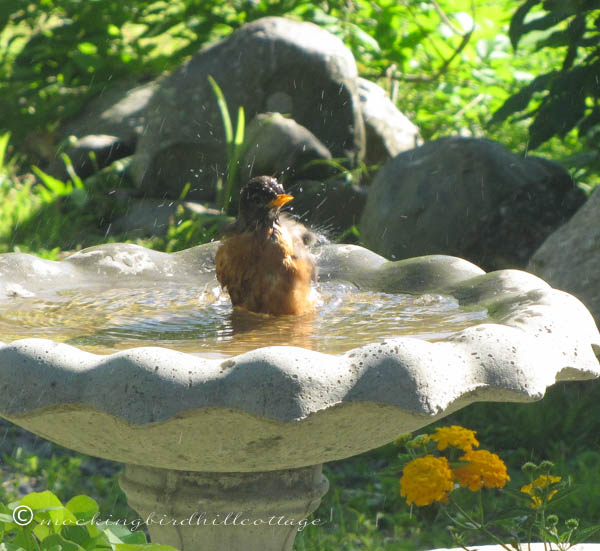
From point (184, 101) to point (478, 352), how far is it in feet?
22.1

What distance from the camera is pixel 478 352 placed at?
2.32m

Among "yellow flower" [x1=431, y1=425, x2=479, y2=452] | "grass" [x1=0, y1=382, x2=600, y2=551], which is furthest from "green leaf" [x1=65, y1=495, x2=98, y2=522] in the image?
"grass" [x1=0, y1=382, x2=600, y2=551]

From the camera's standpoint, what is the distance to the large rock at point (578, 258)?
5203 millimetres

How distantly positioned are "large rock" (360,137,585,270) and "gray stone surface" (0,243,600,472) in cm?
366

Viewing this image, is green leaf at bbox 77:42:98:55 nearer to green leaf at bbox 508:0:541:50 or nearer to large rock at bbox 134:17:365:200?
large rock at bbox 134:17:365:200

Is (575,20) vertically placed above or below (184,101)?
above

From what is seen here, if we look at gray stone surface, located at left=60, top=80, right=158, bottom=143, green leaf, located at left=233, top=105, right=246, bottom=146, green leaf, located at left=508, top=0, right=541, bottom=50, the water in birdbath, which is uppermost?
green leaf, located at left=508, top=0, right=541, bottom=50

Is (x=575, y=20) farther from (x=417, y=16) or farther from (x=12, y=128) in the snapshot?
(x=12, y=128)

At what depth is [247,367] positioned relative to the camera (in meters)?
2.10

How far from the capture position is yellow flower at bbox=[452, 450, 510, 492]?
3006mm

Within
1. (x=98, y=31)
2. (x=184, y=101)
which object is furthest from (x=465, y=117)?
(x=98, y=31)

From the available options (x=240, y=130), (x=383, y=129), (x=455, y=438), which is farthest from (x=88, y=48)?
(x=455, y=438)

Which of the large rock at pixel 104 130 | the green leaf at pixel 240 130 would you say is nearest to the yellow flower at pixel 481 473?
the green leaf at pixel 240 130

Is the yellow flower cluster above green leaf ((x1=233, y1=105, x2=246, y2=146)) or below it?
above
